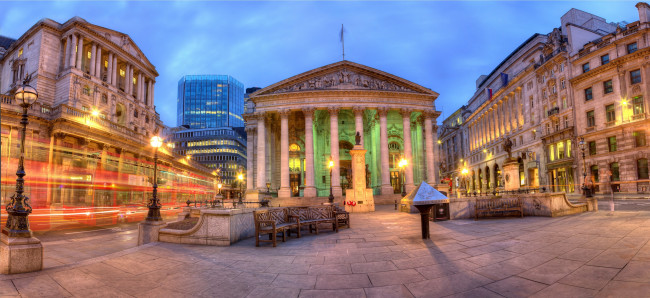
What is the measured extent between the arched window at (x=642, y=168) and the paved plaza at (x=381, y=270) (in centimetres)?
3173

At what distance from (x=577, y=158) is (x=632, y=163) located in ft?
17.6

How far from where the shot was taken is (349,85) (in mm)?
38406

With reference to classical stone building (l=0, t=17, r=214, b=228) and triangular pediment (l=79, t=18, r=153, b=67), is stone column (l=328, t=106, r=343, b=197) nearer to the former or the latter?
classical stone building (l=0, t=17, r=214, b=228)

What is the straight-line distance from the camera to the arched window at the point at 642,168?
30.4 m

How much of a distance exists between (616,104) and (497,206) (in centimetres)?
3193

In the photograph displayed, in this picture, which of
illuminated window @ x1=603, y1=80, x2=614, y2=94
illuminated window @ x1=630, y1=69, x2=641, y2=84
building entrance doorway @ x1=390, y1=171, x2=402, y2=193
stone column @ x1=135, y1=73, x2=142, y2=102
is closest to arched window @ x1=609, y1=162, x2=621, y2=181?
illuminated window @ x1=603, y1=80, x2=614, y2=94

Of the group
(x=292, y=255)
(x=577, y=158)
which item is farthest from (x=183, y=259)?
(x=577, y=158)

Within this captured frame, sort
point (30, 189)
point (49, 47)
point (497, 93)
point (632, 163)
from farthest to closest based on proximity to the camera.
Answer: point (497, 93) → point (49, 47) → point (632, 163) → point (30, 189)

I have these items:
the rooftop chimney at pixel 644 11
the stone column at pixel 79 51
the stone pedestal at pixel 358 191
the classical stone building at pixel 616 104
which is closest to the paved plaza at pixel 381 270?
the stone pedestal at pixel 358 191

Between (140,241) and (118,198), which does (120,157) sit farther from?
(140,241)

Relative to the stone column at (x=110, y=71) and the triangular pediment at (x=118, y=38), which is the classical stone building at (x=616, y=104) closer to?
the stone column at (x=110, y=71)

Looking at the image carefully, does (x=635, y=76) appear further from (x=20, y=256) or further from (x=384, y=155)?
(x=20, y=256)

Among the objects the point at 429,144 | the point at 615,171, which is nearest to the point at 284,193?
the point at 429,144

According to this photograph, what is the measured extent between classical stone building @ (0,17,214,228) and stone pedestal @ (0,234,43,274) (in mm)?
21050
